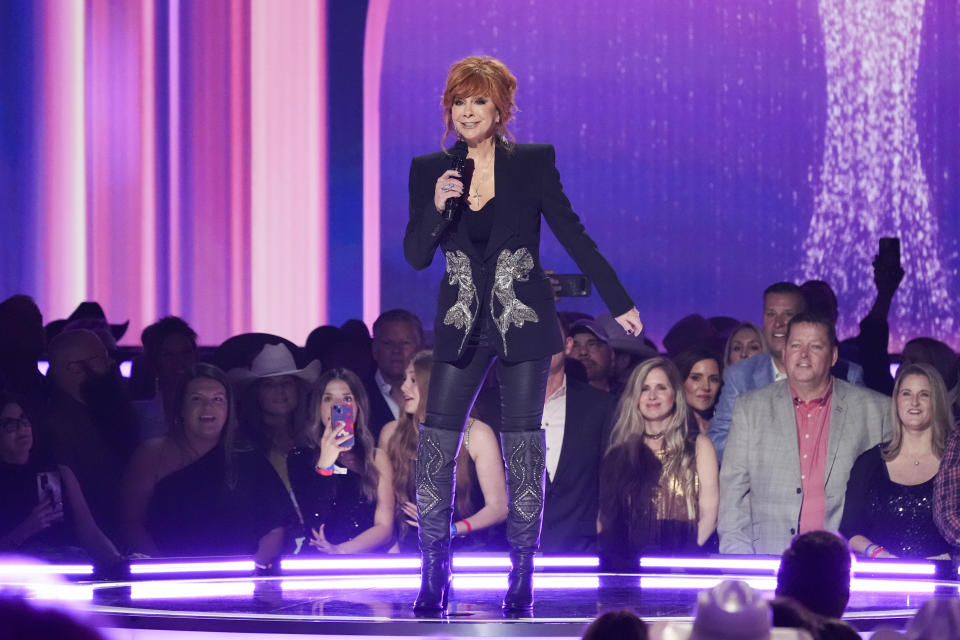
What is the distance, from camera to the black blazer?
3.38 m

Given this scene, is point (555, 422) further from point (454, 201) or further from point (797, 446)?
point (454, 201)

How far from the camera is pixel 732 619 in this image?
1.71 metres

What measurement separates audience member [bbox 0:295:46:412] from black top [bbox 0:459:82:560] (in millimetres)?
691

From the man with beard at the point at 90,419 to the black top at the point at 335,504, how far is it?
0.72 meters

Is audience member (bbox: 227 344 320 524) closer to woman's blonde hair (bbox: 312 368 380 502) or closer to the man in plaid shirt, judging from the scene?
woman's blonde hair (bbox: 312 368 380 502)

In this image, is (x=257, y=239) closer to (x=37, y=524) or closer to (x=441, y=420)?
(x=37, y=524)

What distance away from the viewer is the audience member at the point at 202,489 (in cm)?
485

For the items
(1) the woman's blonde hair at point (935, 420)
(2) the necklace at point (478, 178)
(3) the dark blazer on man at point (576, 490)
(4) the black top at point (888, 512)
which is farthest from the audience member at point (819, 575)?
(3) the dark blazer on man at point (576, 490)

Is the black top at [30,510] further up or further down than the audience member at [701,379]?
further down

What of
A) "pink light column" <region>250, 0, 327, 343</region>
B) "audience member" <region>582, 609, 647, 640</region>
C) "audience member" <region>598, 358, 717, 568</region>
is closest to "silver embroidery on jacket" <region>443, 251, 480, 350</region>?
"audience member" <region>582, 609, 647, 640</region>

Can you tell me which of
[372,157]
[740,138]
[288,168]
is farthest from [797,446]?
[740,138]

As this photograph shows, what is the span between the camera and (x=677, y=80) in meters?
10.4

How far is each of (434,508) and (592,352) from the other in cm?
261

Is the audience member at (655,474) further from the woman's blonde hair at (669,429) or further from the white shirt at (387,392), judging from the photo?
the white shirt at (387,392)
